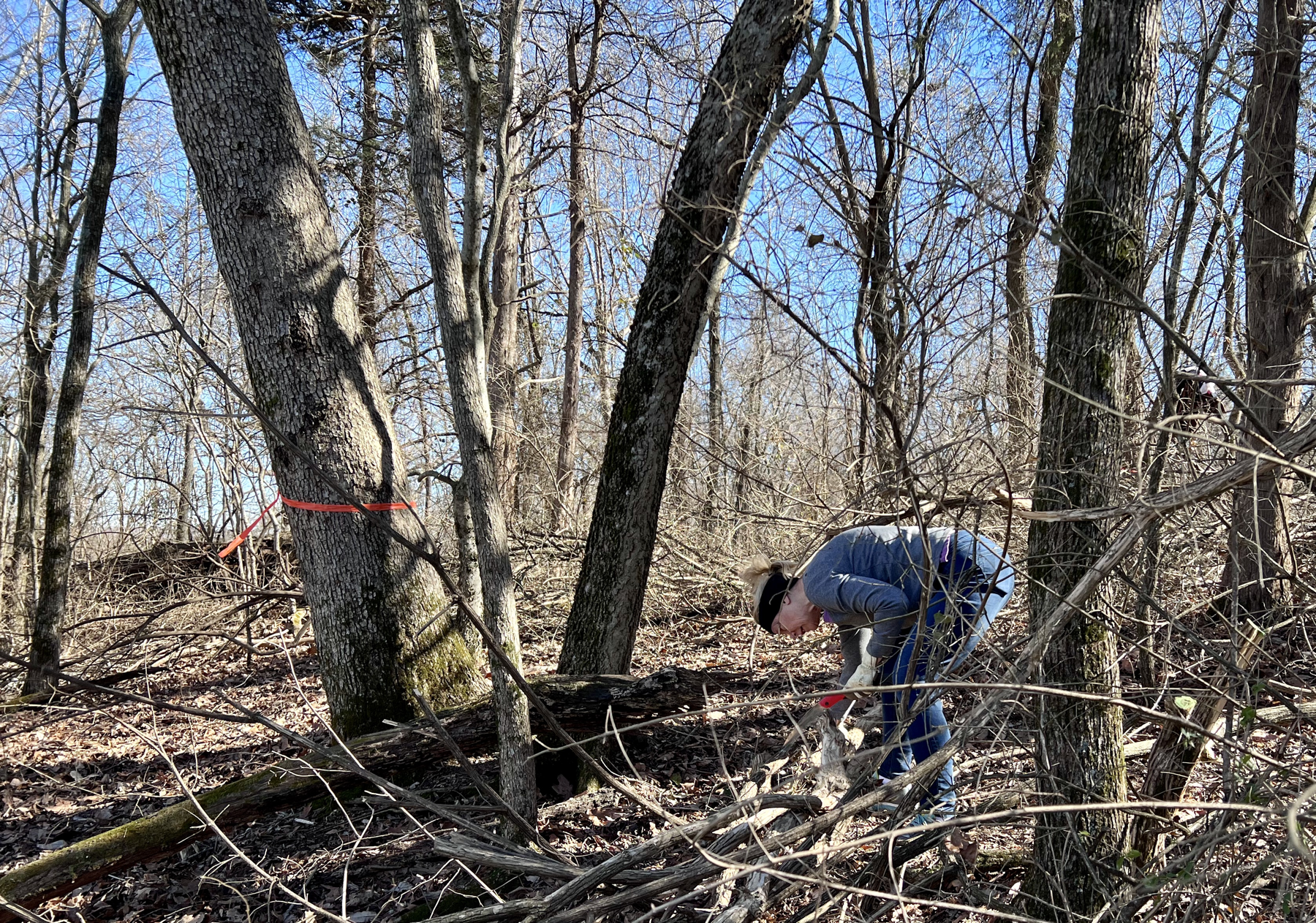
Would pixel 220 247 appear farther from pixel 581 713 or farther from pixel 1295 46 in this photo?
pixel 1295 46

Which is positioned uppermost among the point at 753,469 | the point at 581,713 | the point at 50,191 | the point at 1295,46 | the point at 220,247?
the point at 50,191

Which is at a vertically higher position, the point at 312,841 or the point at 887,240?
the point at 887,240

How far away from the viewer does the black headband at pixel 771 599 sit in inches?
146

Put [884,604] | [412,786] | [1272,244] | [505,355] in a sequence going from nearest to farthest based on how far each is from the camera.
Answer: [884,604] → [412,786] → [1272,244] → [505,355]

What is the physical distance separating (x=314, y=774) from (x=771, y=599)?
6.32 ft

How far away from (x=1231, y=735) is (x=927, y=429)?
1977mm

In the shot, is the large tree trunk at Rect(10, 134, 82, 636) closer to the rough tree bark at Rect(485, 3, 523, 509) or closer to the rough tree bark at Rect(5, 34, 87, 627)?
the rough tree bark at Rect(5, 34, 87, 627)

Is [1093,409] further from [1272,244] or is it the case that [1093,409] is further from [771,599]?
[1272,244]

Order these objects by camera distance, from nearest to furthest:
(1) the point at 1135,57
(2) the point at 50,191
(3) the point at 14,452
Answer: (1) the point at 1135,57 < (2) the point at 50,191 < (3) the point at 14,452

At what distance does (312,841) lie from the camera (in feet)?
11.7

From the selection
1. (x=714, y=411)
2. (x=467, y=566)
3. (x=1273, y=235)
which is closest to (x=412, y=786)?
(x=467, y=566)

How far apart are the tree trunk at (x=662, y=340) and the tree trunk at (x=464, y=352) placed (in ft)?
2.63

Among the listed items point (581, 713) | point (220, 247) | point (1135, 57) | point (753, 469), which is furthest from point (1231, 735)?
point (753, 469)

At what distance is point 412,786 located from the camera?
376 centimetres
